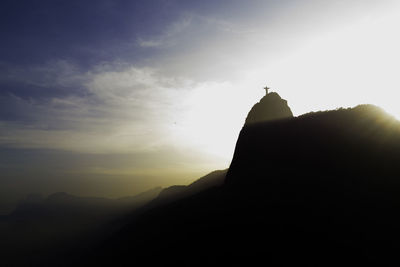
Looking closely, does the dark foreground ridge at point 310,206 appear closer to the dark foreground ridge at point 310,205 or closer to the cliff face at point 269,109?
the dark foreground ridge at point 310,205

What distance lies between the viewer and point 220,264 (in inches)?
1080

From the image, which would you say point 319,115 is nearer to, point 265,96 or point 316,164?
point 316,164

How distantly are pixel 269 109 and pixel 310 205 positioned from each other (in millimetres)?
48832

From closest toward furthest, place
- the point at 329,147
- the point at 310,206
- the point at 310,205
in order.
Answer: the point at 310,206 → the point at 310,205 → the point at 329,147

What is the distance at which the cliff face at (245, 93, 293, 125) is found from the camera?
74.4 m

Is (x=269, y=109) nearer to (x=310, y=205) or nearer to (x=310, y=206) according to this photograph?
(x=310, y=205)

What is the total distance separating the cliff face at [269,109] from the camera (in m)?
74.4

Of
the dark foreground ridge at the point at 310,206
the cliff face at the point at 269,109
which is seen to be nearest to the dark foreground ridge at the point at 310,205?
the dark foreground ridge at the point at 310,206

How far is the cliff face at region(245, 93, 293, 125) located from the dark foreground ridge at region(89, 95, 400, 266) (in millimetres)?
28612

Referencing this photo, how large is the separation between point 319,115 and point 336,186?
14420 millimetres

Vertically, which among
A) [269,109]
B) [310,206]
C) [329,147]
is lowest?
[310,206]

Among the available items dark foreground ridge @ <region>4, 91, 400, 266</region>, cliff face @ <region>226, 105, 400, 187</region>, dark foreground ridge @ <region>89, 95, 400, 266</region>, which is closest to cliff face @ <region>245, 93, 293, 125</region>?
cliff face @ <region>226, 105, 400, 187</region>

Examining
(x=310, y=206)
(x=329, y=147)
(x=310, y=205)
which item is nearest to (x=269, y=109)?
(x=329, y=147)

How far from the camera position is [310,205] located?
29141 mm
